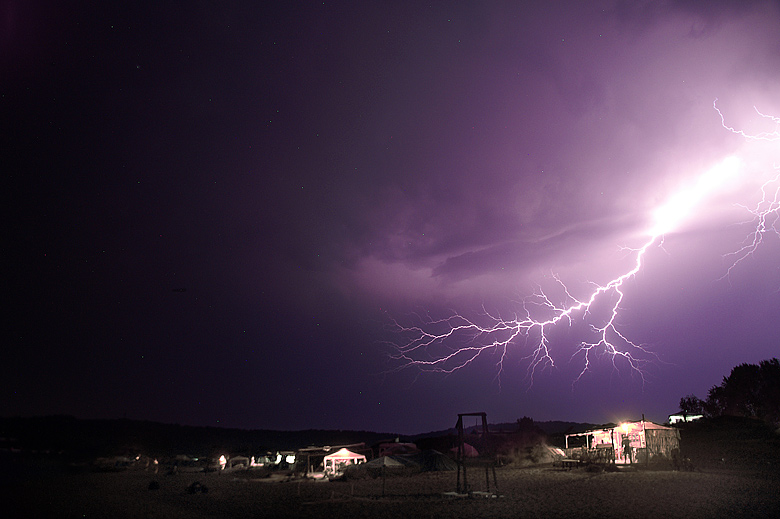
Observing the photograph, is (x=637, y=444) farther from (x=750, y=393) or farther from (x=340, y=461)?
(x=750, y=393)

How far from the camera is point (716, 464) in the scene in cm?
3145

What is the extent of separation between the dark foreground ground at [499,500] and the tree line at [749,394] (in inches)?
1409

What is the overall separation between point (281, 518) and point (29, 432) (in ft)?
381

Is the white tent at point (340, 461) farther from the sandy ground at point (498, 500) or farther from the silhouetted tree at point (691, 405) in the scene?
the silhouetted tree at point (691, 405)

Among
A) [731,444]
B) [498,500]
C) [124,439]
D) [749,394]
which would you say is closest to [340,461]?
[498,500]

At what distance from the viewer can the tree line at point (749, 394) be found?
54094mm

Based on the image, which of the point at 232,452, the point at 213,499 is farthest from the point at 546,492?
the point at 232,452

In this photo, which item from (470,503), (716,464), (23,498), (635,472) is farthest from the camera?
(716,464)

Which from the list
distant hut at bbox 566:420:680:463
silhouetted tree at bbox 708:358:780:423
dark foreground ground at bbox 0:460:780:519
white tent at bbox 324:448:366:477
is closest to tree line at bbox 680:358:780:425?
silhouetted tree at bbox 708:358:780:423

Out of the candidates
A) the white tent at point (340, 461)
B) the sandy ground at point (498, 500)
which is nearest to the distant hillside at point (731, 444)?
the sandy ground at point (498, 500)

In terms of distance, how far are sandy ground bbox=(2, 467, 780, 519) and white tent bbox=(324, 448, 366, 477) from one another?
1339cm

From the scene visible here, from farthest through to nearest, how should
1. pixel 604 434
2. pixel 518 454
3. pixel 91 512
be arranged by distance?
pixel 518 454 → pixel 604 434 → pixel 91 512

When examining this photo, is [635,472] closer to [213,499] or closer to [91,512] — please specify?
[213,499]

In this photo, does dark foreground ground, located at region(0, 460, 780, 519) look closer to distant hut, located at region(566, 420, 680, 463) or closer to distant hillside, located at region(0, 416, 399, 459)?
distant hut, located at region(566, 420, 680, 463)
